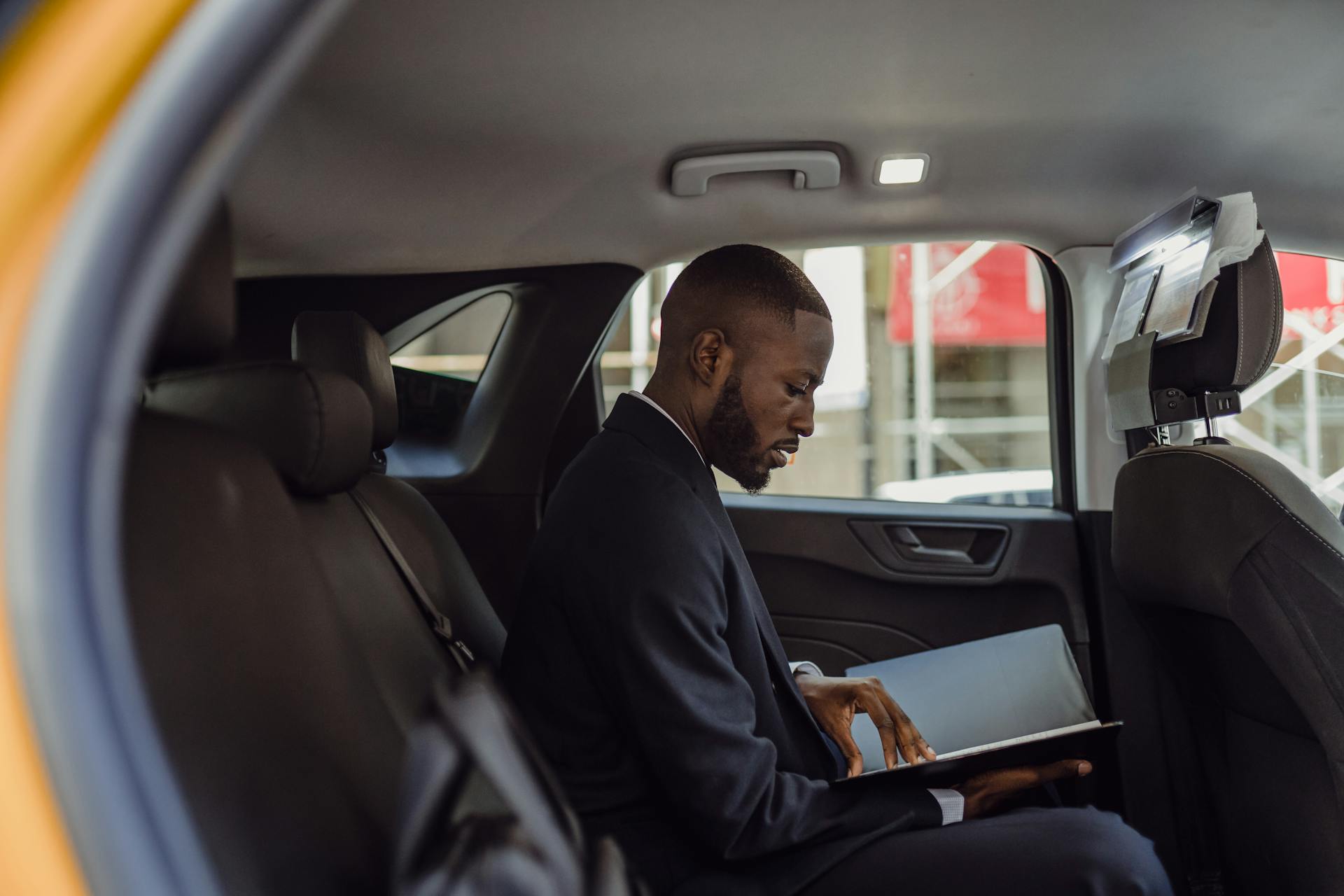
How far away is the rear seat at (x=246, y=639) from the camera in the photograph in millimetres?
613

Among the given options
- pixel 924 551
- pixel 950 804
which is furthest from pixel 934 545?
pixel 950 804

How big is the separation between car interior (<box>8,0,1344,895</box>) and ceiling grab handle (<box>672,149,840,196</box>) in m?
0.01

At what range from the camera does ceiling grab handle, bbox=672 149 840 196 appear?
190 cm

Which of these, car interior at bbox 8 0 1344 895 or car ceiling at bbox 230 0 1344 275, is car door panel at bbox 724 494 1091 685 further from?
car ceiling at bbox 230 0 1344 275

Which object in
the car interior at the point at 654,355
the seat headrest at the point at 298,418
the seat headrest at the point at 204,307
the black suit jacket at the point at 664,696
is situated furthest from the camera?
the black suit jacket at the point at 664,696

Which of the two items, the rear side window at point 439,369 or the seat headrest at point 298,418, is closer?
the seat headrest at point 298,418

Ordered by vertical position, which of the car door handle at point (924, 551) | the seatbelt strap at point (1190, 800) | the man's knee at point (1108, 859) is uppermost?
the car door handle at point (924, 551)

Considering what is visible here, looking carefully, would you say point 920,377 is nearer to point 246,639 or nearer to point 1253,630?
point 1253,630

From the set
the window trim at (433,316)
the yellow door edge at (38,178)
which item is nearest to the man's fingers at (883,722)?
the yellow door edge at (38,178)

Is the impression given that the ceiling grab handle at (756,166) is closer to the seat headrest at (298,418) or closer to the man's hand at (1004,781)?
the seat headrest at (298,418)

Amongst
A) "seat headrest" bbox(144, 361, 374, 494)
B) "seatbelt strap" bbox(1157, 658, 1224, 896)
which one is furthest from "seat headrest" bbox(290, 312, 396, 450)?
"seatbelt strap" bbox(1157, 658, 1224, 896)

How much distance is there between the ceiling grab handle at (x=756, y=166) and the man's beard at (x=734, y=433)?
0.56 metres

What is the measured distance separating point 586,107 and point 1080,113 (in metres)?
0.81

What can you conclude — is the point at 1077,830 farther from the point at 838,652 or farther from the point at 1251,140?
the point at 1251,140
